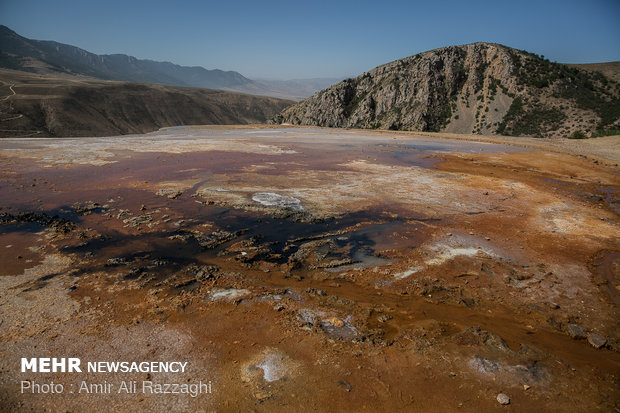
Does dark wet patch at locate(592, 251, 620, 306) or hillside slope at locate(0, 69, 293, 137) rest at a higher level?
hillside slope at locate(0, 69, 293, 137)

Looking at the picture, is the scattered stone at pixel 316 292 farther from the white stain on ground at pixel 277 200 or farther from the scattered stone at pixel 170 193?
the scattered stone at pixel 170 193

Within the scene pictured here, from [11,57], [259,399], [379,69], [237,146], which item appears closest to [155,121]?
[379,69]

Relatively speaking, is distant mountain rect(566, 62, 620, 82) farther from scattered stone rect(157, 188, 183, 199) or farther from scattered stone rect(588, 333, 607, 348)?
scattered stone rect(157, 188, 183, 199)

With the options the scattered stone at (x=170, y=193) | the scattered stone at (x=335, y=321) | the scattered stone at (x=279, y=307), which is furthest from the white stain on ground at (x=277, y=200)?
the scattered stone at (x=335, y=321)

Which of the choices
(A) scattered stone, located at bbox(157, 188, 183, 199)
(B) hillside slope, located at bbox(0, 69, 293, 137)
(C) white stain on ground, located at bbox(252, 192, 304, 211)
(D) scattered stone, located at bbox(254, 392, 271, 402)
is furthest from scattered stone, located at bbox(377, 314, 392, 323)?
(B) hillside slope, located at bbox(0, 69, 293, 137)

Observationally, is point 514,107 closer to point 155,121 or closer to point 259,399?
point 259,399

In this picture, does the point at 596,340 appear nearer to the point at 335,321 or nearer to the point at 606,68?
the point at 335,321
